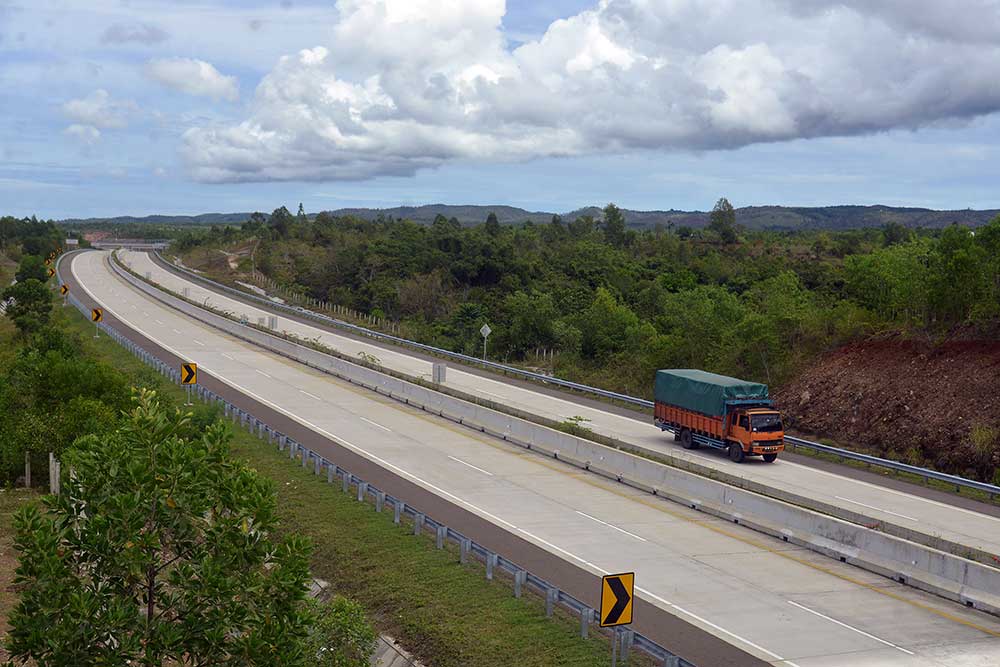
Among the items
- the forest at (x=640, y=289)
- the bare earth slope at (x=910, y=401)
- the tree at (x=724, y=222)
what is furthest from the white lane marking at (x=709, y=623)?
the tree at (x=724, y=222)

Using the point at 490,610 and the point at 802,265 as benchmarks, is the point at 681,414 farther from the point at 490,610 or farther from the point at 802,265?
the point at 802,265

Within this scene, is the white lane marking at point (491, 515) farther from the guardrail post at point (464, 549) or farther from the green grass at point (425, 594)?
the guardrail post at point (464, 549)

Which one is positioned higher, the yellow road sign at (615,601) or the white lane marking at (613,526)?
the yellow road sign at (615,601)

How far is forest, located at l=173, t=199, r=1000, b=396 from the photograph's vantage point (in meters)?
43.8

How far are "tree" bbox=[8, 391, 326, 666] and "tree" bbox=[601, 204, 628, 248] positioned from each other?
137809mm

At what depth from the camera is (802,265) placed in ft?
328

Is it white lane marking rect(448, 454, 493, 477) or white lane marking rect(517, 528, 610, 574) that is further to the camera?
white lane marking rect(448, 454, 493, 477)

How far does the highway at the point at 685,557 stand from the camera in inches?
674

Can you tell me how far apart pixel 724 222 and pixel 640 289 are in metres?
50.7

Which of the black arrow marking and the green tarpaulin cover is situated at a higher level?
the black arrow marking

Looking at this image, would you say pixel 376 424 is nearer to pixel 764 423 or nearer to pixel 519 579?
pixel 764 423

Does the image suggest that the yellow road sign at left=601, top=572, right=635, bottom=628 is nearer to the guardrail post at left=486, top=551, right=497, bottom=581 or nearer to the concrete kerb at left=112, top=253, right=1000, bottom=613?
the guardrail post at left=486, top=551, right=497, bottom=581

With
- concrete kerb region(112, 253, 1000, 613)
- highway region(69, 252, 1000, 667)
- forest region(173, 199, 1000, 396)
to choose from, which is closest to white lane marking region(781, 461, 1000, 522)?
concrete kerb region(112, 253, 1000, 613)

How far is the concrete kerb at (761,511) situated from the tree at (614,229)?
111m
